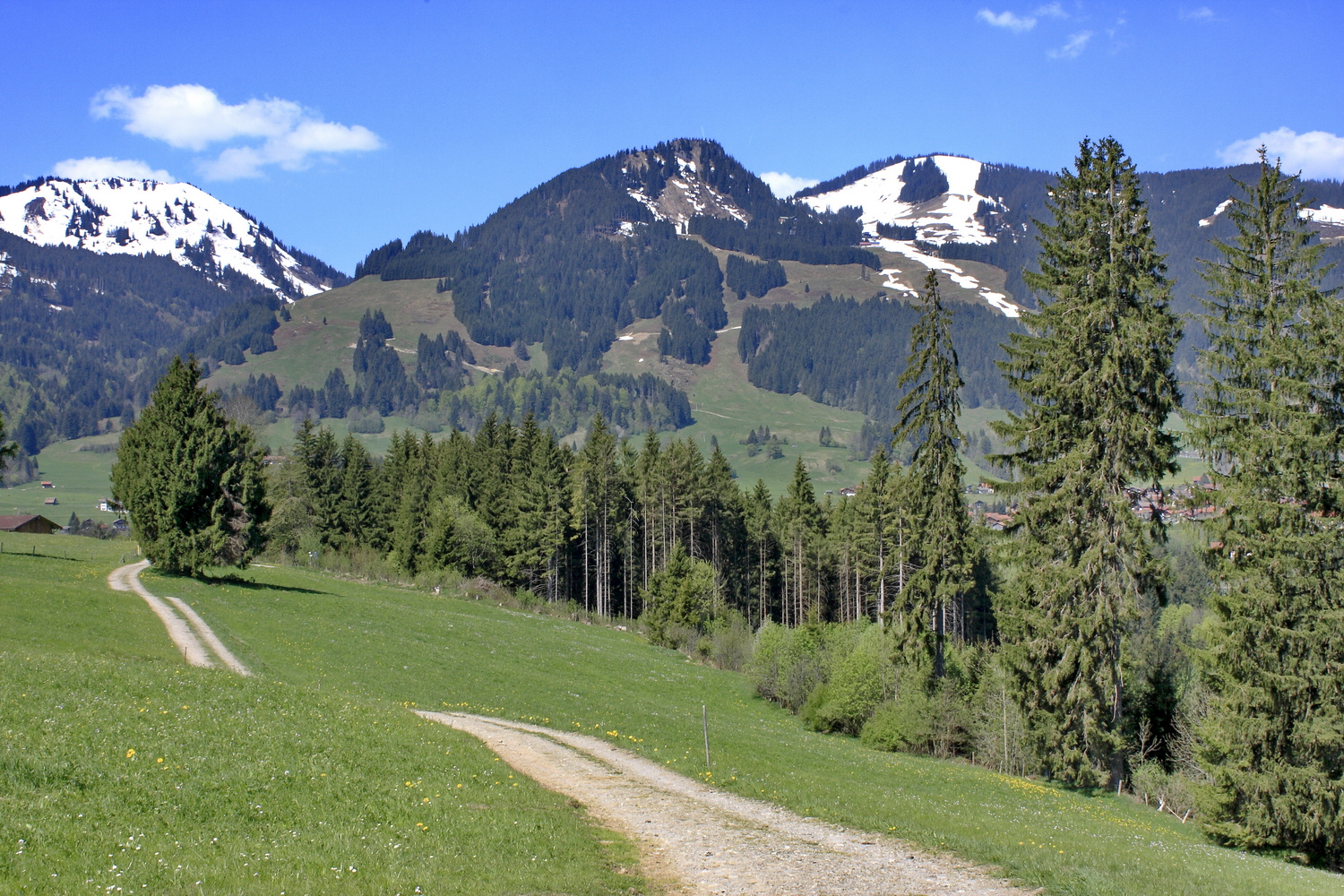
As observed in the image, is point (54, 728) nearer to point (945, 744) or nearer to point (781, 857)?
point (781, 857)

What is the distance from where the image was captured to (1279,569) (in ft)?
75.7

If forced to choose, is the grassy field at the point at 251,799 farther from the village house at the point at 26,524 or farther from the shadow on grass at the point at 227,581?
the village house at the point at 26,524

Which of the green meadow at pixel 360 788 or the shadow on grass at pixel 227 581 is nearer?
the green meadow at pixel 360 788

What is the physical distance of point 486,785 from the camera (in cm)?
1617

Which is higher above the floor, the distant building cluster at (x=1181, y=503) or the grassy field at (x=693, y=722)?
the distant building cluster at (x=1181, y=503)

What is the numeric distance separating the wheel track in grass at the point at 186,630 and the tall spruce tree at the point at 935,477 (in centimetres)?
2399

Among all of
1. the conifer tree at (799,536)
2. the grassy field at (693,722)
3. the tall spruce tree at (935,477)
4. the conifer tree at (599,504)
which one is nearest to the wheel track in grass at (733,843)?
the grassy field at (693,722)

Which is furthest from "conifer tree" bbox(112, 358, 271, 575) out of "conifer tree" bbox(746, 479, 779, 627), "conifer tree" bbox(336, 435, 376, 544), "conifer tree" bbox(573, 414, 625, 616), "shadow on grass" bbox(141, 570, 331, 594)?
"conifer tree" bbox(746, 479, 779, 627)

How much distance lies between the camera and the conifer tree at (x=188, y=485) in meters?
43.8

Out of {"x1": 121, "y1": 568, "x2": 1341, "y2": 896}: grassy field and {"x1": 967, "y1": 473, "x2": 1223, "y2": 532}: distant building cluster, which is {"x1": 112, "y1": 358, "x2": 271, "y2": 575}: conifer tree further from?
{"x1": 967, "y1": 473, "x2": 1223, "y2": 532}: distant building cluster

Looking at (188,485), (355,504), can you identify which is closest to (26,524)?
(355,504)

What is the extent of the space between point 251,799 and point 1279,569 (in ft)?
80.6

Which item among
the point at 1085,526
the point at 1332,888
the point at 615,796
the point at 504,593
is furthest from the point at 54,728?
the point at 504,593

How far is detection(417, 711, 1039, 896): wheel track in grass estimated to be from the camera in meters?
12.4
